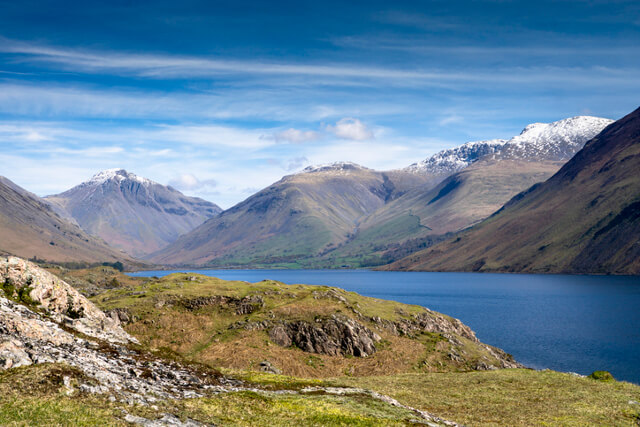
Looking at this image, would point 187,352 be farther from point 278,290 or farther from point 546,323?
point 546,323

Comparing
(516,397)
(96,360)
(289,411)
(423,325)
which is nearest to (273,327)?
(423,325)

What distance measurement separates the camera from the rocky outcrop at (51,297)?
3303cm

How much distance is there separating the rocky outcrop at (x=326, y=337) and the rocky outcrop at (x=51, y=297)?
42.8 m

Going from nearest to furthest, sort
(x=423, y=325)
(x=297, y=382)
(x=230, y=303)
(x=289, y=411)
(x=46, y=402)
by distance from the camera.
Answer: (x=46, y=402) < (x=289, y=411) < (x=297, y=382) < (x=230, y=303) < (x=423, y=325)

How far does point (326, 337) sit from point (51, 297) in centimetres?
4996

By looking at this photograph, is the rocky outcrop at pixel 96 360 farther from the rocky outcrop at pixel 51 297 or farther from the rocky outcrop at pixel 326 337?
the rocky outcrop at pixel 326 337

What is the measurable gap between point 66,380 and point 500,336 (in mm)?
130650

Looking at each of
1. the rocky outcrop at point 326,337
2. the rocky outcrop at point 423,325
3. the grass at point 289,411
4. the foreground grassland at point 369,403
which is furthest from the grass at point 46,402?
the rocky outcrop at point 423,325

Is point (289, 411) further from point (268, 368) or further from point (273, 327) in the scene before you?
point (273, 327)

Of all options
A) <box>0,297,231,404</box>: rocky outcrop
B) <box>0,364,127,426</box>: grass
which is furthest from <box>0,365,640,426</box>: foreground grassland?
<box>0,297,231,404</box>: rocky outcrop

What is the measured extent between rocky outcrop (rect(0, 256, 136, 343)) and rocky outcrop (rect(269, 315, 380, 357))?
4285 cm

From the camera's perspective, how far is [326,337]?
77.6 m

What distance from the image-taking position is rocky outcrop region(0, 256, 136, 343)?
33031 millimetres

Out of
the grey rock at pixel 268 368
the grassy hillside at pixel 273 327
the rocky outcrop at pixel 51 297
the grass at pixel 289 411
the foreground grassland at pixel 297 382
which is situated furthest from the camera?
the grassy hillside at pixel 273 327
